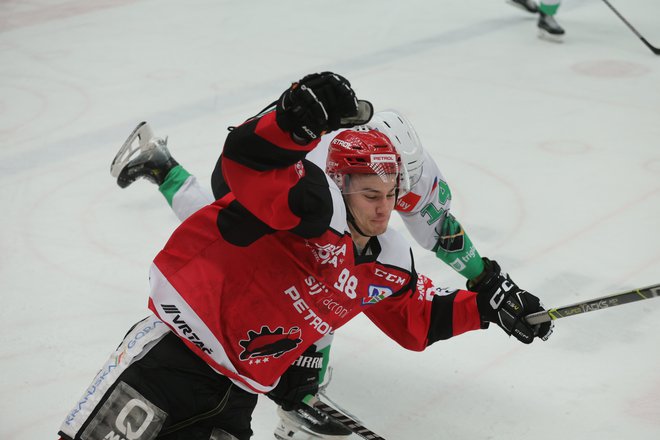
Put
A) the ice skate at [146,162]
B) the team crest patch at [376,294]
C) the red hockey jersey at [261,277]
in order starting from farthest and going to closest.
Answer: the ice skate at [146,162], the team crest patch at [376,294], the red hockey jersey at [261,277]

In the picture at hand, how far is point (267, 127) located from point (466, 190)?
258cm

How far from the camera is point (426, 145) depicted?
4680 mm

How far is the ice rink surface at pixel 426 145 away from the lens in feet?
9.19

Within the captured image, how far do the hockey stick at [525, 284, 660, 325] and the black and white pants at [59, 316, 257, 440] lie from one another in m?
0.80

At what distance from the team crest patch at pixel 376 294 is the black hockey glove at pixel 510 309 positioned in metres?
0.30

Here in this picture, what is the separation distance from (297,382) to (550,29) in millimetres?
4531

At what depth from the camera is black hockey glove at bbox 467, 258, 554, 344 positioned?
236 centimetres

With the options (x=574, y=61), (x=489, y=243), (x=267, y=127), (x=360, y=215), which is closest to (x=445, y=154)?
(x=489, y=243)

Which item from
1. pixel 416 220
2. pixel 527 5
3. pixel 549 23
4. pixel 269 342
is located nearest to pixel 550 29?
pixel 549 23

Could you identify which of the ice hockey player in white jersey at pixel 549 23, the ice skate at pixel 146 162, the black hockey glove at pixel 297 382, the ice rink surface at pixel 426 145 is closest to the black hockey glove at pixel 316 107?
the black hockey glove at pixel 297 382

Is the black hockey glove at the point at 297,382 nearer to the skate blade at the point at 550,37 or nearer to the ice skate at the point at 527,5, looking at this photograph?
the skate blade at the point at 550,37

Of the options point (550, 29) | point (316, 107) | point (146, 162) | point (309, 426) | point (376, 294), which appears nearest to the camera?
point (316, 107)

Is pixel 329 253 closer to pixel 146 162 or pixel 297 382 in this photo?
pixel 297 382

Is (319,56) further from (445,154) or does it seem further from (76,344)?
(76,344)
